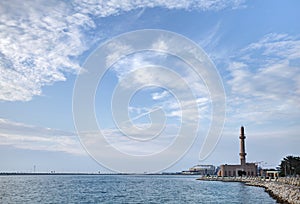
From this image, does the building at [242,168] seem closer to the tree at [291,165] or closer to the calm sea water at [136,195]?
the tree at [291,165]

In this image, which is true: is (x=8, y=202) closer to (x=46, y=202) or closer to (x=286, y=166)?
(x=46, y=202)

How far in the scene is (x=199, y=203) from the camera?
48781 mm

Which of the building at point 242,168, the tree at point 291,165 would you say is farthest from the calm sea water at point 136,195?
the building at point 242,168

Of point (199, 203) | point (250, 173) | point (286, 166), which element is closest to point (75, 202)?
point (199, 203)

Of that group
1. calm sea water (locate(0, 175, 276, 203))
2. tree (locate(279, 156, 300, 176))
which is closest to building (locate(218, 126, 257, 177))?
tree (locate(279, 156, 300, 176))

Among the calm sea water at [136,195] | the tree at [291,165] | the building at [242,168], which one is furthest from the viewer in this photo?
the building at [242,168]

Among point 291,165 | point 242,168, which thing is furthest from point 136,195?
point 242,168

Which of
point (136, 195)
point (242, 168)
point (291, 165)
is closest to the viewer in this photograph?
point (136, 195)

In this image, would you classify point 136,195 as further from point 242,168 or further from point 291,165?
point 242,168

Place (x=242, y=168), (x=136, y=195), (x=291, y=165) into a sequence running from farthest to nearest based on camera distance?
(x=242, y=168) → (x=291, y=165) → (x=136, y=195)

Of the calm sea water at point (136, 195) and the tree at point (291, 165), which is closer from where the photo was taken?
the calm sea water at point (136, 195)

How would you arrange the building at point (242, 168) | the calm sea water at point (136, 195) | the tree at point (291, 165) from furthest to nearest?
the building at point (242, 168), the tree at point (291, 165), the calm sea water at point (136, 195)

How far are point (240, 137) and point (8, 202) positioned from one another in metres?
103

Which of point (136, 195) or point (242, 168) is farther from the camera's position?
point (242, 168)
